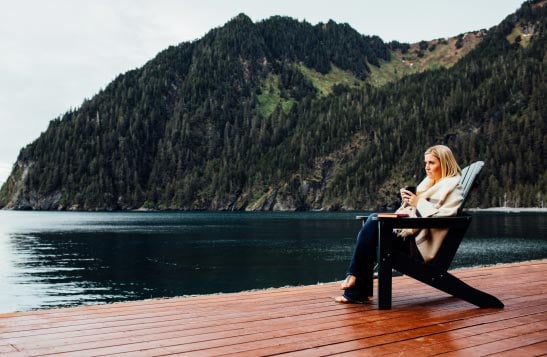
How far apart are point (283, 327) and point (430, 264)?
1.82m

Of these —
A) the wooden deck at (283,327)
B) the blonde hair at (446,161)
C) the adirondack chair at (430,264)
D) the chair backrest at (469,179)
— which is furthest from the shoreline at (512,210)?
the wooden deck at (283,327)

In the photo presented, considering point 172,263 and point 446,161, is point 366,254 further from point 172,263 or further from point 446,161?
point 172,263

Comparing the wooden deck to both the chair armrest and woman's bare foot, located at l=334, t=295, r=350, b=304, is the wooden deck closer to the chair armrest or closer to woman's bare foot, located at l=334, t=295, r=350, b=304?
woman's bare foot, located at l=334, t=295, r=350, b=304

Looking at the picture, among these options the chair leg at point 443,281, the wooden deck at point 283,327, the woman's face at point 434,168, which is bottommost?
the wooden deck at point 283,327

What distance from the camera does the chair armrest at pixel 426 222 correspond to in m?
5.42

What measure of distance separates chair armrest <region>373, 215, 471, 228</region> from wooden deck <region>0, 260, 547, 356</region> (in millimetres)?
917

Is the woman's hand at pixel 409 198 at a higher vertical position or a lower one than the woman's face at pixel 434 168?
lower

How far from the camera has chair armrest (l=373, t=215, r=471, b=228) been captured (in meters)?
5.42

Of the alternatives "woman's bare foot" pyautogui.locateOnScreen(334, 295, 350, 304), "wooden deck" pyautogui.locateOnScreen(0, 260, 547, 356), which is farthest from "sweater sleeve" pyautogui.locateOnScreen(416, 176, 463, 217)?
"woman's bare foot" pyautogui.locateOnScreen(334, 295, 350, 304)

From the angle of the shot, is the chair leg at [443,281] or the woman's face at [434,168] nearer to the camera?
the chair leg at [443,281]

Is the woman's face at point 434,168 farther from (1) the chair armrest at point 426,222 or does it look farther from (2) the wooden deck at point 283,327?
(2) the wooden deck at point 283,327

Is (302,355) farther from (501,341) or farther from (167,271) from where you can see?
A: (167,271)

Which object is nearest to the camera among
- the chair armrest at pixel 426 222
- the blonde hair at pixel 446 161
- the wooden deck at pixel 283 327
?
the wooden deck at pixel 283 327

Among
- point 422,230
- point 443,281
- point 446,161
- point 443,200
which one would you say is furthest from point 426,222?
point 446,161
